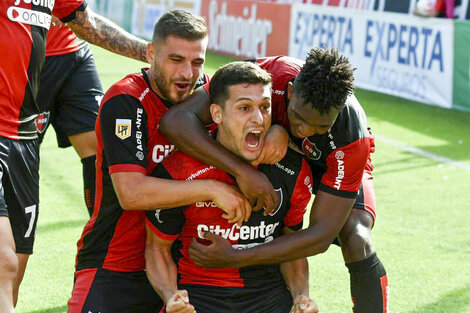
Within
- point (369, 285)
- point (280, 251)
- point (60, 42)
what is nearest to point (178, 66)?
point (280, 251)

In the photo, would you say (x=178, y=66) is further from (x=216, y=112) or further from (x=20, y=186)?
(x=20, y=186)

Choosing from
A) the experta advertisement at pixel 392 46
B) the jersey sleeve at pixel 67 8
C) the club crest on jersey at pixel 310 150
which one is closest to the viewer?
the club crest on jersey at pixel 310 150

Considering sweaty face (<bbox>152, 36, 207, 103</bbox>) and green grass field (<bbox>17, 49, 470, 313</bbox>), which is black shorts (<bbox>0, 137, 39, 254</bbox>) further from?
green grass field (<bbox>17, 49, 470, 313</bbox>)

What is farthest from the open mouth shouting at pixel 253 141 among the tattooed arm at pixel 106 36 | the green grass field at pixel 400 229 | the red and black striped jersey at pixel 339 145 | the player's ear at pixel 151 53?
the green grass field at pixel 400 229

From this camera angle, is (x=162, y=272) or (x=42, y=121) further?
(x=42, y=121)

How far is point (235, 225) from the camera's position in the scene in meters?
4.05

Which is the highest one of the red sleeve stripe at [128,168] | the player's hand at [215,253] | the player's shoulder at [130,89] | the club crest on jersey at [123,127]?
the player's shoulder at [130,89]

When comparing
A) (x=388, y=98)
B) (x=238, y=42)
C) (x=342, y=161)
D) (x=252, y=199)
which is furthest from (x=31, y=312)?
(x=238, y=42)

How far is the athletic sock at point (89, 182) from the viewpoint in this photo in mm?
5547

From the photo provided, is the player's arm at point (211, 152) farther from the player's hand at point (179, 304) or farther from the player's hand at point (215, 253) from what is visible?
the player's hand at point (179, 304)

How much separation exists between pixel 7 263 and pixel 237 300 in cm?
115

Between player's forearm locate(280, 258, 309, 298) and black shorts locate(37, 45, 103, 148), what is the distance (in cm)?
237

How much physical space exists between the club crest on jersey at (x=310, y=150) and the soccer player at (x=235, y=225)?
0.46 ft

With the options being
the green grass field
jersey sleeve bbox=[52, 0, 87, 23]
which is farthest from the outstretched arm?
jersey sleeve bbox=[52, 0, 87, 23]
